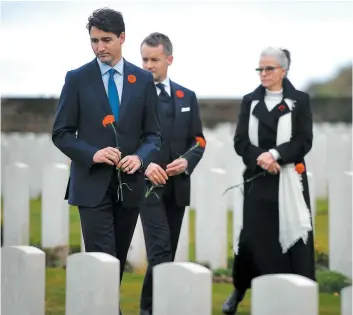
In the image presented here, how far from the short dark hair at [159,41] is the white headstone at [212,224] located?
9.52ft

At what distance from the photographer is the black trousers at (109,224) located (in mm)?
6320

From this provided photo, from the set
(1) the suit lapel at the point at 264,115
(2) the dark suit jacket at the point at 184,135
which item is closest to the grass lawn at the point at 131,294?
(2) the dark suit jacket at the point at 184,135

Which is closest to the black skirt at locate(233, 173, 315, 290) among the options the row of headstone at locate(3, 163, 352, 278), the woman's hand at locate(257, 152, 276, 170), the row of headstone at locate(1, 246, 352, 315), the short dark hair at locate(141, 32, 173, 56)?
the woman's hand at locate(257, 152, 276, 170)

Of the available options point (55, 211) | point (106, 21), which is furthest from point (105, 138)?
point (55, 211)

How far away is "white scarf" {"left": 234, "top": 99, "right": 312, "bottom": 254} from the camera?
7.46 meters

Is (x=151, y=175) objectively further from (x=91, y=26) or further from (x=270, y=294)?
(x=270, y=294)

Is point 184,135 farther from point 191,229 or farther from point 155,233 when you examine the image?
point 191,229

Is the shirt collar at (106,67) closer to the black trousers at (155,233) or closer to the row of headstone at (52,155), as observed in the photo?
the black trousers at (155,233)

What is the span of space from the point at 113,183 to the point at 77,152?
0.26 metres

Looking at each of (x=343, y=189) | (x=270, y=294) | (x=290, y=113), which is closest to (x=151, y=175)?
(x=290, y=113)

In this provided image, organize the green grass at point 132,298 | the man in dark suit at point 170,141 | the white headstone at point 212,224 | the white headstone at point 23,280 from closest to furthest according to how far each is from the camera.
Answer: the white headstone at point 23,280, the man in dark suit at point 170,141, the green grass at point 132,298, the white headstone at point 212,224

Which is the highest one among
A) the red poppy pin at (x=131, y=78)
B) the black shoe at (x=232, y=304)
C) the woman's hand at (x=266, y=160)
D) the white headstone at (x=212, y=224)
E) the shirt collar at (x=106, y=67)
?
the shirt collar at (x=106, y=67)

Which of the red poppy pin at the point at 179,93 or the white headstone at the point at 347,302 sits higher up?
the red poppy pin at the point at 179,93

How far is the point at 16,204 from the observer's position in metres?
10.9
